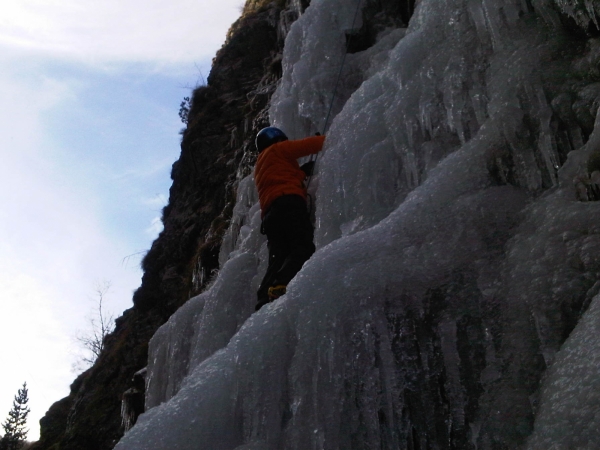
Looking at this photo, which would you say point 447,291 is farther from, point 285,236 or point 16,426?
point 16,426

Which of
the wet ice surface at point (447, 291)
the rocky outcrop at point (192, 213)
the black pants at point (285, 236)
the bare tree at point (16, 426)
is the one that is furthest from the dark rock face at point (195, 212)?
the bare tree at point (16, 426)

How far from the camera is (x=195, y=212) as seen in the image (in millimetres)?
10641

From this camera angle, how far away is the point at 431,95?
3635 millimetres

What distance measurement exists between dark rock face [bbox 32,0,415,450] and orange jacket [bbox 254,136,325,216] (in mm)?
3647

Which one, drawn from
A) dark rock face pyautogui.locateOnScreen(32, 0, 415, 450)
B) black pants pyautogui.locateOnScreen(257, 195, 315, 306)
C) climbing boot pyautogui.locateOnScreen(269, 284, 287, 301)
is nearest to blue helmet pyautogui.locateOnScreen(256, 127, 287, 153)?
black pants pyautogui.locateOnScreen(257, 195, 315, 306)

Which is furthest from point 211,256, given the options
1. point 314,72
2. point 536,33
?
point 536,33

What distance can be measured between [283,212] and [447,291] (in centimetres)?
207

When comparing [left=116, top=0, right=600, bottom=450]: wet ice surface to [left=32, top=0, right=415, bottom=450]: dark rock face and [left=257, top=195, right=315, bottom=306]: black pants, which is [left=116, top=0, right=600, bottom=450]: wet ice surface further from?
[left=32, top=0, right=415, bottom=450]: dark rock face

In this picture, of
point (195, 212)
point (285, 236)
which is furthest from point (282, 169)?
point (195, 212)

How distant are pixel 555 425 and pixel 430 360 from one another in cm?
66

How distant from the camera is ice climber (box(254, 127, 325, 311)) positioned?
427cm

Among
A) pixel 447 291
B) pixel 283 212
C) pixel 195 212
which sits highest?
pixel 195 212

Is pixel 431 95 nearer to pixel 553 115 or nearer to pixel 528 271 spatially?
pixel 553 115

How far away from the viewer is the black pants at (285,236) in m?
4.30
